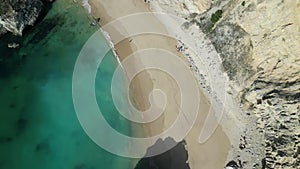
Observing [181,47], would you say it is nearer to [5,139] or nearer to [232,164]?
[232,164]

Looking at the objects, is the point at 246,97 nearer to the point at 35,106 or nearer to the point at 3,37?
the point at 35,106

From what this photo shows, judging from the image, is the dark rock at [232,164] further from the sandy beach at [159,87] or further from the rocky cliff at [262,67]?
the sandy beach at [159,87]

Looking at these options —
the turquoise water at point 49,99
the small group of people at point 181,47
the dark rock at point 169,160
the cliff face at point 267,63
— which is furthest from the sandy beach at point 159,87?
the cliff face at point 267,63

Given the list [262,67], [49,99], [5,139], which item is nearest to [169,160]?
[262,67]

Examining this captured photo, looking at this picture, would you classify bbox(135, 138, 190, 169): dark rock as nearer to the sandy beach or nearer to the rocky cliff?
the sandy beach

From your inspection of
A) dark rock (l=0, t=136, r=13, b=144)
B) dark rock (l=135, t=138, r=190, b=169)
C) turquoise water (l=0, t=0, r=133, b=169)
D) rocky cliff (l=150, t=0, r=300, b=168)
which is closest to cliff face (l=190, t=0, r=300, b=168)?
rocky cliff (l=150, t=0, r=300, b=168)
